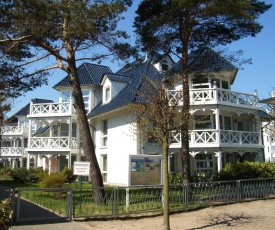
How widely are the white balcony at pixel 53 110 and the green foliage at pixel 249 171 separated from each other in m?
16.1

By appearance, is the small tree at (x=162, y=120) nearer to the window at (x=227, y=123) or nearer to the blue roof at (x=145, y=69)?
the blue roof at (x=145, y=69)

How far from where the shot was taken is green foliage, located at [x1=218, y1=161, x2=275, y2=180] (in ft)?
62.9

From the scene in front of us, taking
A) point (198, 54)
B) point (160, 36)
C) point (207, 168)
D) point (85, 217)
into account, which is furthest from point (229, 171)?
point (85, 217)

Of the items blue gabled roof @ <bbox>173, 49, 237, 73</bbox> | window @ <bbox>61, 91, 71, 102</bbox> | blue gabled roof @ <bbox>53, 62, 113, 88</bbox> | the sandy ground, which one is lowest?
the sandy ground

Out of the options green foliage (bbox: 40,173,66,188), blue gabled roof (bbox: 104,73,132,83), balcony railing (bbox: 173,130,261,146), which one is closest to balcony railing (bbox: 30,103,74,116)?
blue gabled roof (bbox: 104,73,132,83)

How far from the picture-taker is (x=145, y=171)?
1359 centimetres

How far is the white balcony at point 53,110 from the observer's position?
30047 mm

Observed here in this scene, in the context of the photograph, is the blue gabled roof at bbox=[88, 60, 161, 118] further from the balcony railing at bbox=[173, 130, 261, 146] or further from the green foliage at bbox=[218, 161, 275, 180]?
the green foliage at bbox=[218, 161, 275, 180]

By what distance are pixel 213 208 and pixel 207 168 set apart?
39.0 ft

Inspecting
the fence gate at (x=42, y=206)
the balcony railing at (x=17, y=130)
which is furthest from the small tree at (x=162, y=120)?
the balcony railing at (x=17, y=130)

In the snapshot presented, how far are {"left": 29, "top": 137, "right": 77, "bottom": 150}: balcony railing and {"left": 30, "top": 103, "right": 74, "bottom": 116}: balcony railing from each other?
8.02 ft

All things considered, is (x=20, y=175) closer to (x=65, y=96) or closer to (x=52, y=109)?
(x=52, y=109)

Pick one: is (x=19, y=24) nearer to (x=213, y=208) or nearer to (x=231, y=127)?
(x=213, y=208)

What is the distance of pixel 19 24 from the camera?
13.6 meters
